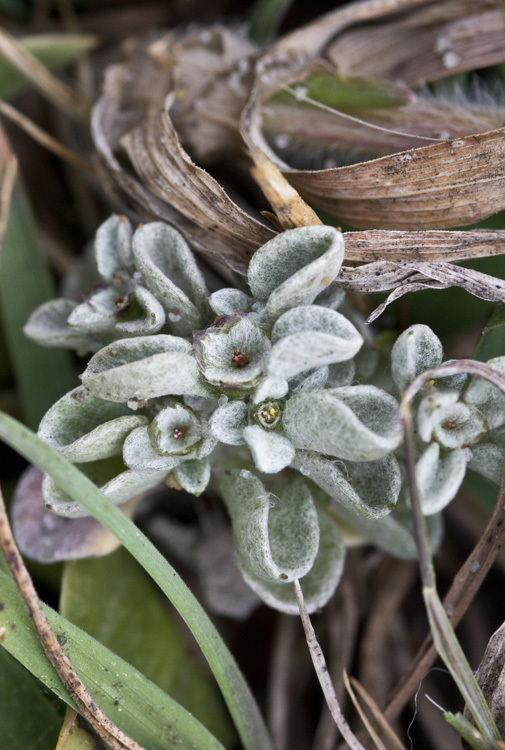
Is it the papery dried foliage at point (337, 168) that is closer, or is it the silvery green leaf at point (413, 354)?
the silvery green leaf at point (413, 354)

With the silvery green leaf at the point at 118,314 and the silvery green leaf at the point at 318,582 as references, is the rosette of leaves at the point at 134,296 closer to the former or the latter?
the silvery green leaf at the point at 118,314

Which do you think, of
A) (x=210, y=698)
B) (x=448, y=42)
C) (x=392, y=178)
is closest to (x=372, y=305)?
(x=392, y=178)

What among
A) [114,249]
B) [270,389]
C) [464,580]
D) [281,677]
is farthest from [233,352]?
[281,677]

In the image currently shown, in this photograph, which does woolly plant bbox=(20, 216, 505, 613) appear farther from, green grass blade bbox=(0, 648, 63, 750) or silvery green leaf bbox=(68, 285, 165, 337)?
green grass blade bbox=(0, 648, 63, 750)

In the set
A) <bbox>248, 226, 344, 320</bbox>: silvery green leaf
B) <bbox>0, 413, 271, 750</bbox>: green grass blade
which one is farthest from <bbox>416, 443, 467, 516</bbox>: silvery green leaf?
<bbox>0, 413, 271, 750</bbox>: green grass blade

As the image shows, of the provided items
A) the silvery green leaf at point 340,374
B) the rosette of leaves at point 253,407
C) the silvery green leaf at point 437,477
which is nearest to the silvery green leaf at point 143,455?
the rosette of leaves at point 253,407

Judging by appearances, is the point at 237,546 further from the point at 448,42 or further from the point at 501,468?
the point at 448,42
